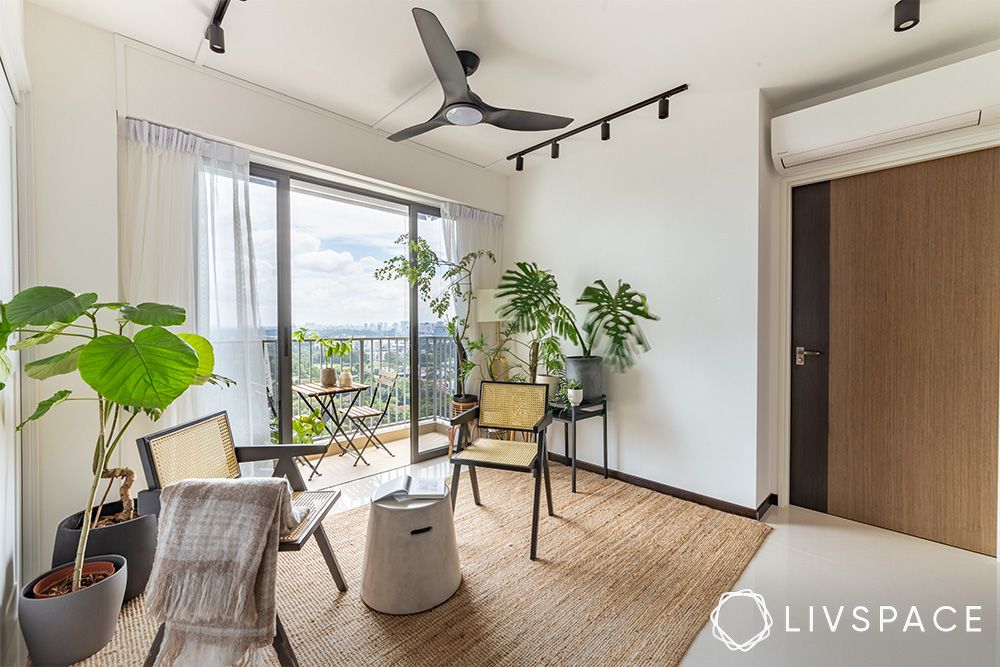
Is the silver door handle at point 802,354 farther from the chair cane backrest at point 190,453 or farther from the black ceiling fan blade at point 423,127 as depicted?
the chair cane backrest at point 190,453

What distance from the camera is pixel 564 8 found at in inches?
78.2

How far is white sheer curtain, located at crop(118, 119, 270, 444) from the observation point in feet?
7.39

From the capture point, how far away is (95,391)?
5.12 feet

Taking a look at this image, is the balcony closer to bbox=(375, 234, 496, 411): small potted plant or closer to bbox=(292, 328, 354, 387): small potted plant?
bbox=(292, 328, 354, 387): small potted plant

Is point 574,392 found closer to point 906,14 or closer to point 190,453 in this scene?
point 190,453

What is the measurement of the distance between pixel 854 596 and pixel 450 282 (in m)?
3.21

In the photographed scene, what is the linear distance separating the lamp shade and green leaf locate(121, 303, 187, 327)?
95.9 inches

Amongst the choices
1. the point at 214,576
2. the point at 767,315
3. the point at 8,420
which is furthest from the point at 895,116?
the point at 8,420

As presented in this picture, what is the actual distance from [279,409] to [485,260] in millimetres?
2118

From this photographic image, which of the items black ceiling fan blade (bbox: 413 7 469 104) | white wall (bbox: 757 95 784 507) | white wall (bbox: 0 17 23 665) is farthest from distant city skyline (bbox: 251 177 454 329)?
white wall (bbox: 757 95 784 507)

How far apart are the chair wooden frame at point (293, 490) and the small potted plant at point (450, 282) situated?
5.73ft

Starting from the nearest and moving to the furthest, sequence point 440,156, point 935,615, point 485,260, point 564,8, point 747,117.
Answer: point 935,615, point 564,8, point 747,117, point 440,156, point 485,260

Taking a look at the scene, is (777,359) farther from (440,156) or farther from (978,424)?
(440,156)

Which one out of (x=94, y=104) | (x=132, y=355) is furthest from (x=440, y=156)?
(x=132, y=355)
